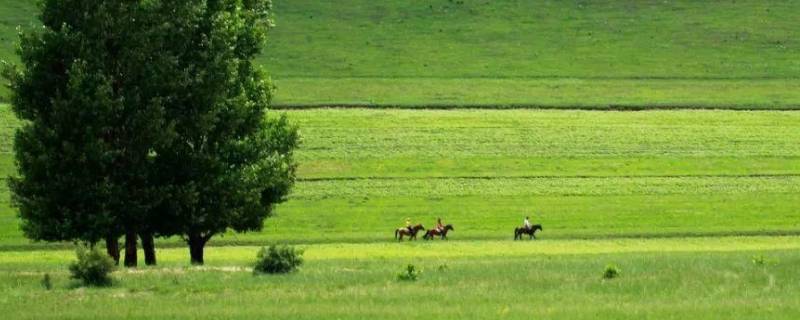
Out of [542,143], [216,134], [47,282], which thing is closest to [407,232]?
[216,134]

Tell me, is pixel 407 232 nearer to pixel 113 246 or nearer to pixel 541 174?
pixel 541 174

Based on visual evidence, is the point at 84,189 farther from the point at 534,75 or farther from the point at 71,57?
the point at 534,75

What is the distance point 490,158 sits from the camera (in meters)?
83.9

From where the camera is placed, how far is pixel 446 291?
34906mm

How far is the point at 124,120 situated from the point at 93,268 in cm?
1090

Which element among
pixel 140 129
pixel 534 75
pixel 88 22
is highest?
pixel 534 75

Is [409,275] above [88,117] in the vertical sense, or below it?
below

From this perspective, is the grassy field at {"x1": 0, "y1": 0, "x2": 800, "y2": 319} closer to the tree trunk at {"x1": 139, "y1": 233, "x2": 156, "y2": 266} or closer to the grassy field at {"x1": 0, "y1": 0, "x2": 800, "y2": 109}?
the grassy field at {"x1": 0, "y1": 0, "x2": 800, "y2": 109}

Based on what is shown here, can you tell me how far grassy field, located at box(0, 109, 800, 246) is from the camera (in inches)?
2650

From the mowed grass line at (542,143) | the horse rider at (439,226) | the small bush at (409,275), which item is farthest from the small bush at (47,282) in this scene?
the mowed grass line at (542,143)

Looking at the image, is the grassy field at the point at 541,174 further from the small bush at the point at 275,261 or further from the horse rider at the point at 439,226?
the small bush at the point at 275,261

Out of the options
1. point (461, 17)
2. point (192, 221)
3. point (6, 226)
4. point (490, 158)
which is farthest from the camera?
point (461, 17)

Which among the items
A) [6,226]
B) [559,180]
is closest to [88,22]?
[6,226]

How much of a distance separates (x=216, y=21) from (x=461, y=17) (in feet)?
247
